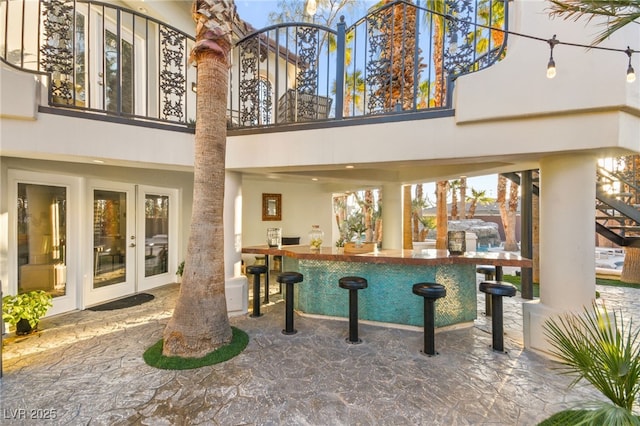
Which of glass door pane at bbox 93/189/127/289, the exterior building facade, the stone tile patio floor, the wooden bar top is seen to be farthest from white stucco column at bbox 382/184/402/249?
glass door pane at bbox 93/189/127/289

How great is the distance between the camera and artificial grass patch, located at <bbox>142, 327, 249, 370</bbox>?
359 cm

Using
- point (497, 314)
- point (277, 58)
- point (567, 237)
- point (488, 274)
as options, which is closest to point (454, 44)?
point (277, 58)

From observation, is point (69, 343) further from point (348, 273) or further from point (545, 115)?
point (545, 115)

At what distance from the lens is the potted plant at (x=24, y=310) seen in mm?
4188

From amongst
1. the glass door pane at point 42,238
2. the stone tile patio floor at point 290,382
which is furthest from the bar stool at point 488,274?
the glass door pane at point 42,238

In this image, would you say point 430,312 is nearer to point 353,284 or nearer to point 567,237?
point 353,284

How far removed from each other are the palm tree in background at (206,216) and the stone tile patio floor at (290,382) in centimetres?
43

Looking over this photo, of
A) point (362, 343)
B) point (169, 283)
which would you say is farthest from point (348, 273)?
point (169, 283)

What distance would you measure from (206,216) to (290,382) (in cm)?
231

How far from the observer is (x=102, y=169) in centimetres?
581

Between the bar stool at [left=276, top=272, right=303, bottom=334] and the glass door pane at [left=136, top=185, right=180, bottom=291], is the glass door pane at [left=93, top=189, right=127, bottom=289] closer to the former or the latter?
the glass door pane at [left=136, top=185, right=180, bottom=291]

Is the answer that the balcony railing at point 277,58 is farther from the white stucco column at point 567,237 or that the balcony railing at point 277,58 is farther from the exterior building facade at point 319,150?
the white stucco column at point 567,237

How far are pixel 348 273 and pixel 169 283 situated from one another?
16.8ft

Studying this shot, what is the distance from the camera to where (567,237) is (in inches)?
147
